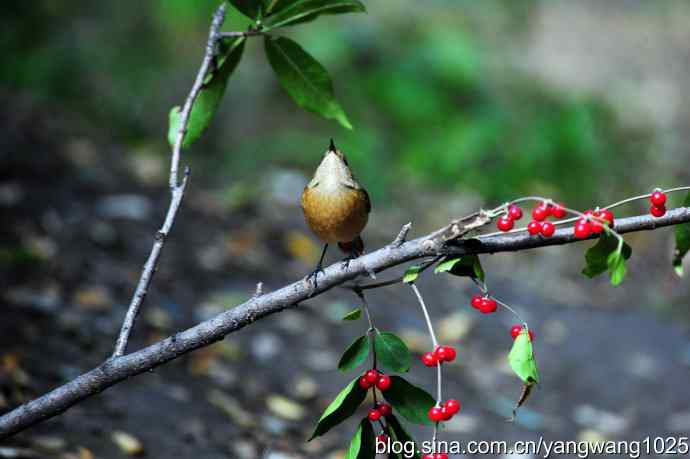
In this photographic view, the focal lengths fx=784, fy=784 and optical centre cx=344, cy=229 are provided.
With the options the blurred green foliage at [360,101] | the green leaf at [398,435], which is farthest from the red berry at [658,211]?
the blurred green foliage at [360,101]

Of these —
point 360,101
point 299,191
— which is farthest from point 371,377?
point 360,101

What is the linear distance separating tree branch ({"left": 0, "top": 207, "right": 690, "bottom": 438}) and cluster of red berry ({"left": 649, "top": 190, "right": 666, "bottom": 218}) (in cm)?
2

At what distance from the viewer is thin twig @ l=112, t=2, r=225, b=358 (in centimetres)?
192

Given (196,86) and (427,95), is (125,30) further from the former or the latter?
(196,86)

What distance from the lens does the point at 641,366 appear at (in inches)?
187

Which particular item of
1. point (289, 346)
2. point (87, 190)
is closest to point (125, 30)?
point (87, 190)

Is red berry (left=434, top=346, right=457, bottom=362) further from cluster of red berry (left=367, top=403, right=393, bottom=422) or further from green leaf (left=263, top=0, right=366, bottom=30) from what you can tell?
green leaf (left=263, top=0, right=366, bottom=30)

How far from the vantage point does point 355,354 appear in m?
1.82

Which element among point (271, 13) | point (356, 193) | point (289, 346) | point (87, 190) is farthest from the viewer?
point (87, 190)

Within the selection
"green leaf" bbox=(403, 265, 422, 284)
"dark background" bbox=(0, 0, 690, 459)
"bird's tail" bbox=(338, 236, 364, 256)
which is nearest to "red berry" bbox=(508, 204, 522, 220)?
"green leaf" bbox=(403, 265, 422, 284)

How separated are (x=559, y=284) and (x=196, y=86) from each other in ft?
15.0

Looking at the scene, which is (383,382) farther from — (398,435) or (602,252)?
(602,252)

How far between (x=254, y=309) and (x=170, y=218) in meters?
0.33

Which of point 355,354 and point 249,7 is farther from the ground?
point 249,7
